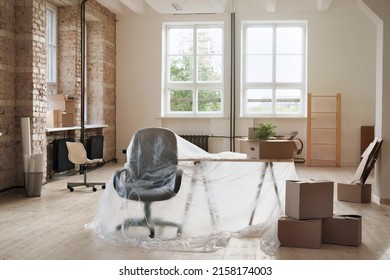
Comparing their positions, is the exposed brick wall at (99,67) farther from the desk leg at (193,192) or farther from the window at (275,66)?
the desk leg at (193,192)

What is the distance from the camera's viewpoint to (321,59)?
12.4 meters

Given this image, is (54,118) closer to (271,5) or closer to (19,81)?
(19,81)

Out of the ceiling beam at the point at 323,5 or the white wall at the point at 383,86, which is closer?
the white wall at the point at 383,86

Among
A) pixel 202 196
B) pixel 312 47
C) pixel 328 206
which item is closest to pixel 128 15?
pixel 312 47

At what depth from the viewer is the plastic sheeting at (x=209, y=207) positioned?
5070 mm

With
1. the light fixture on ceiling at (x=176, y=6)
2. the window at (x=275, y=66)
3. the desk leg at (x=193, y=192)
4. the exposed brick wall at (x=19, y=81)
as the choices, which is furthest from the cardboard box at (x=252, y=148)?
the window at (x=275, y=66)

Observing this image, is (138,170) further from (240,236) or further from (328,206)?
(328,206)

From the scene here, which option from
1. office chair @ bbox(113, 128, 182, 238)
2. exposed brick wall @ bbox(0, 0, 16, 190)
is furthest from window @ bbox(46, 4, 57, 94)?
office chair @ bbox(113, 128, 182, 238)

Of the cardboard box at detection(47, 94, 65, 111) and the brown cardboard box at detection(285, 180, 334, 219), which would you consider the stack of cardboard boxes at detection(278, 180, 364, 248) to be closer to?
the brown cardboard box at detection(285, 180, 334, 219)

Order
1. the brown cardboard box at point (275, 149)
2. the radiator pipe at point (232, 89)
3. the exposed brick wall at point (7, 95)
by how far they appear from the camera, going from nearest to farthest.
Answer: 1. the brown cardboard box at point (275, 149)
2. the exposed brick wall at point (7, 95)
3. the radiator pipe at point (232, 89)

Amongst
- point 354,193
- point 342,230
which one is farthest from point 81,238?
point 354,193

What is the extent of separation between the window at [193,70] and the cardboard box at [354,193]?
5.72 metres

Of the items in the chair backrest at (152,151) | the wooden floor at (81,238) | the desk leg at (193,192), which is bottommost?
the wooden floor at (81,238)

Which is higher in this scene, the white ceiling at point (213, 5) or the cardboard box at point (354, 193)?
the white ceiling at point (213, 5)
